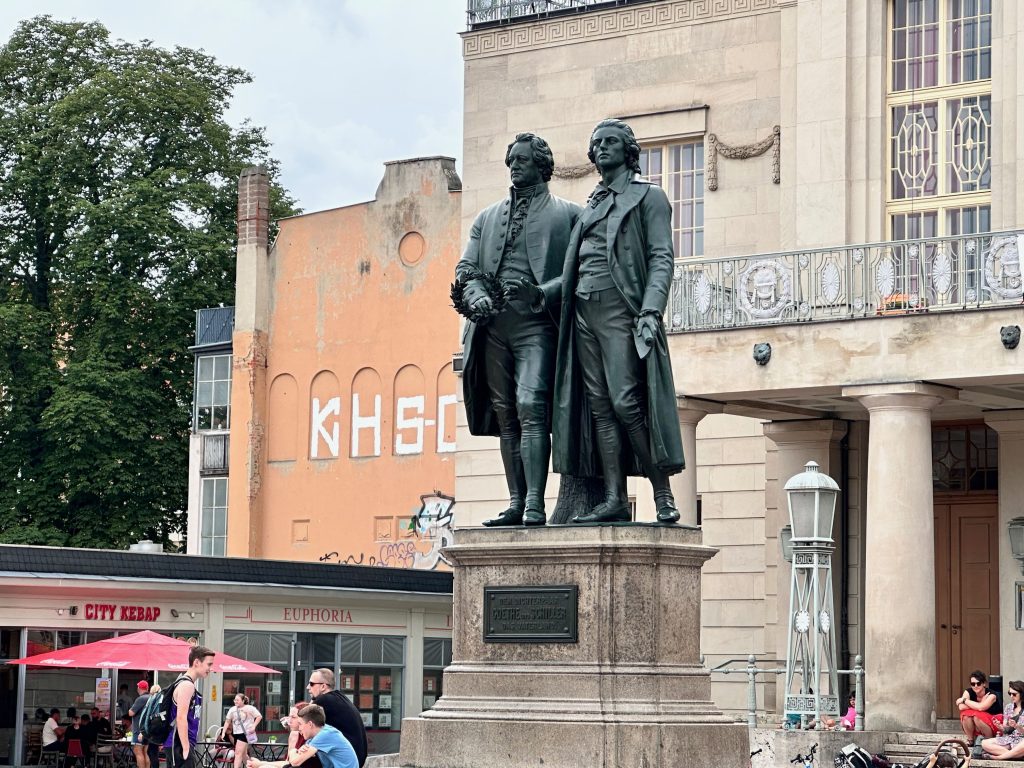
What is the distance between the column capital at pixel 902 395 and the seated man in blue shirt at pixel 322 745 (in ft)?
47.3

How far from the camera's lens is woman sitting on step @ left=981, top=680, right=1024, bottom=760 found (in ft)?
72.0

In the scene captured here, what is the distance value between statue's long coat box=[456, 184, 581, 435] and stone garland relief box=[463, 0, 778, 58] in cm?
2133

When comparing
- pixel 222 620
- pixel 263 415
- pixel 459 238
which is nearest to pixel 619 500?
pixel 222 620

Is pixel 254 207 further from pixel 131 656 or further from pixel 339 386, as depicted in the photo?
pixel 131 656

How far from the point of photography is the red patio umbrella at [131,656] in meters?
30.0

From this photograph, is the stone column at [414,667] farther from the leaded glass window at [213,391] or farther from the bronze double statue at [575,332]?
the bronze double statue at [575,332]

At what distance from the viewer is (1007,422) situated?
29.6 meters

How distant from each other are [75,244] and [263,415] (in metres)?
6.16

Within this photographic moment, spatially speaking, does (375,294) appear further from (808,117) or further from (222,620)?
(808,117)

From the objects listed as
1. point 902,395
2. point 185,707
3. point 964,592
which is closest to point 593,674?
point 185,707

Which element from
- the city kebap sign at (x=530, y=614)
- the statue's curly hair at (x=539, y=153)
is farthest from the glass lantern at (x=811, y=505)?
the city kebap sign at (x=530, y=614)

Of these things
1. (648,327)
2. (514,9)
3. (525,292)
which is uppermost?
(514,9)

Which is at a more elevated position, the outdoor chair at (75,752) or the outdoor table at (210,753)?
the outdoor table at (210,753)

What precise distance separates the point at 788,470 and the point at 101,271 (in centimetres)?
2337
